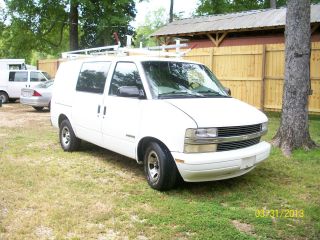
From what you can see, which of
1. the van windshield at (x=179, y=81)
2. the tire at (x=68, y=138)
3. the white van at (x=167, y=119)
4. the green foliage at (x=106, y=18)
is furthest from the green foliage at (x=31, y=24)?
the van windshield at (x=179, y=81)

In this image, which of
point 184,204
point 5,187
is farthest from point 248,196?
point 5,187

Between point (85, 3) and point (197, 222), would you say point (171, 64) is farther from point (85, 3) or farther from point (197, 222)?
point (85, 3)

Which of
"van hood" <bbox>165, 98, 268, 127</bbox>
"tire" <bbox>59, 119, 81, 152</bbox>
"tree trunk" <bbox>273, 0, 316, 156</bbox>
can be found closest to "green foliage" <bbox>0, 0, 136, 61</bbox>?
"tire" <bbox>59, 119, 81, 152</bbox>

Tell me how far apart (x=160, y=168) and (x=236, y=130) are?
Result: 1.14 m

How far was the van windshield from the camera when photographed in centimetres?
587

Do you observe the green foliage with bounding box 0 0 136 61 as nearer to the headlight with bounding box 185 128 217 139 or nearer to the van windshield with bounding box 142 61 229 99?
the van windshield with bounding box 142 61 229 99

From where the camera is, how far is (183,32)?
19.9 m

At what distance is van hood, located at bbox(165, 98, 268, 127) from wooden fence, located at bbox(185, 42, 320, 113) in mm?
7645

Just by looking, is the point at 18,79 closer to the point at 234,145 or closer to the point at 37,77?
the point at 37,77

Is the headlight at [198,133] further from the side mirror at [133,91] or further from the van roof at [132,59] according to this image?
the van roof at [132,59]

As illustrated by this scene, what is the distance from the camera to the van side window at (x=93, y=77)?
22.4 feet

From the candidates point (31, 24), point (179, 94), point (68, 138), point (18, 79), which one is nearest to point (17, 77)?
point (18, 79)

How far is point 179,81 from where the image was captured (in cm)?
615

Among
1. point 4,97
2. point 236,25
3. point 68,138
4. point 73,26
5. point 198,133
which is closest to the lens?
point 198,133
